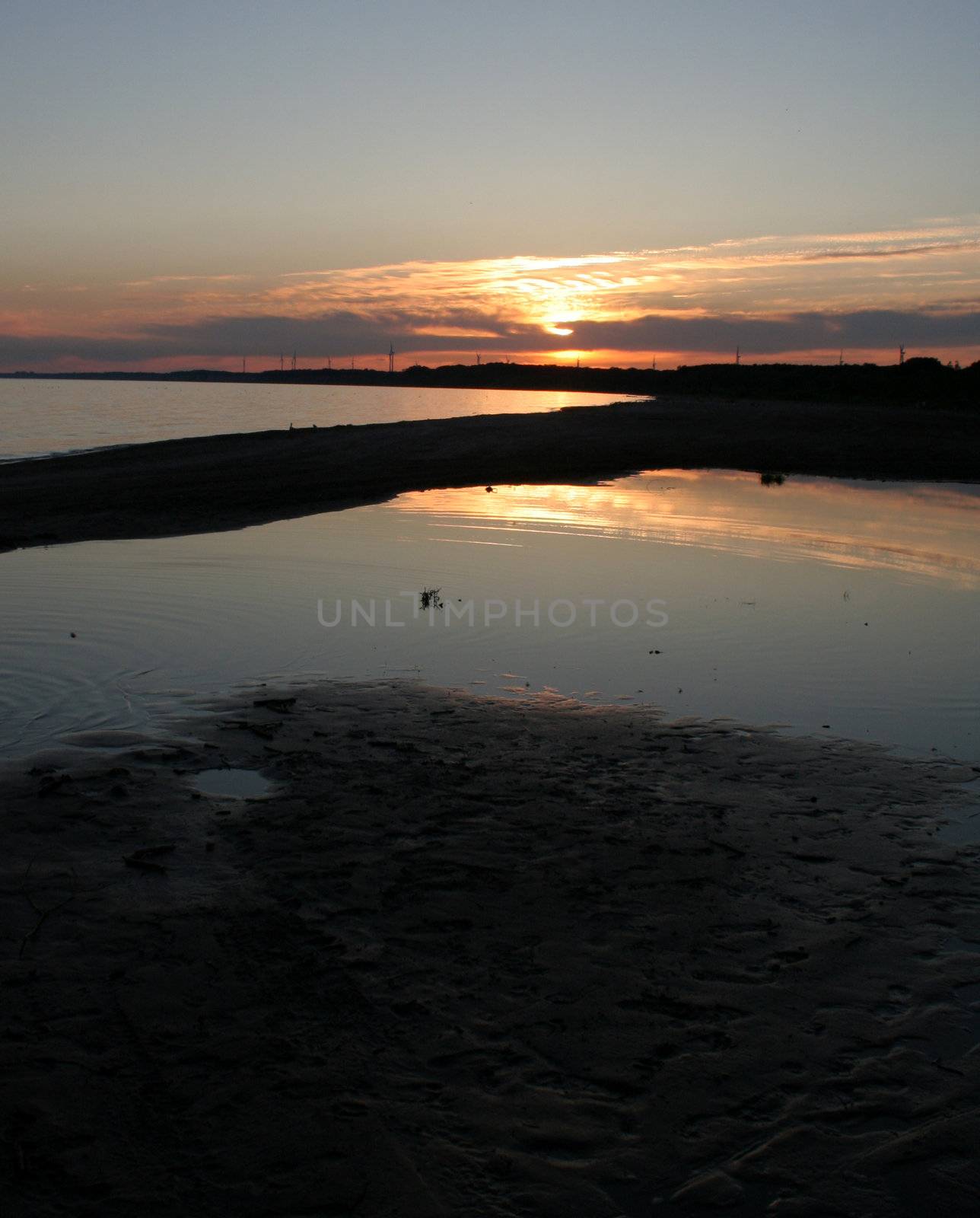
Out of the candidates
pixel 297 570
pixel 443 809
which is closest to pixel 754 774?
pixel 443 809

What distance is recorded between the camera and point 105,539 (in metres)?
17.3

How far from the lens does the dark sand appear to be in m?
20.4

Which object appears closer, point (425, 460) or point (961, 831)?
point (961, 831)

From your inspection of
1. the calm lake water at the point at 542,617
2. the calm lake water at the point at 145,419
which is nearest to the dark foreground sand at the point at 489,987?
the calm lake water at the point at 542,617

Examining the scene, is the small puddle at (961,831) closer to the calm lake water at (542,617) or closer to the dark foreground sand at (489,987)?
the dark foreground sand at (489,987)

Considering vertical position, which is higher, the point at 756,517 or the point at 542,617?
the point at 756,517

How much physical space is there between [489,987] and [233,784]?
9.45 ft

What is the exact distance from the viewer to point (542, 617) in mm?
11484

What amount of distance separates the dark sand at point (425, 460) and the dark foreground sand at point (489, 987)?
12.6 m

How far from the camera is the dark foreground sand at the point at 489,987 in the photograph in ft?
11.5

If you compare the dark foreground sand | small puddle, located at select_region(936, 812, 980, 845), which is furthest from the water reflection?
the dark foreground sand

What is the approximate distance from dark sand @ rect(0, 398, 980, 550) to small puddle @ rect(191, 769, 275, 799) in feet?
37.5

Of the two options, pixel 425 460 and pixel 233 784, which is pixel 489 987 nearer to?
pixel 233 784

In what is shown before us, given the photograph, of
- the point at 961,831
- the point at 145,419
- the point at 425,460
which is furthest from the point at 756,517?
the point at 145,419
